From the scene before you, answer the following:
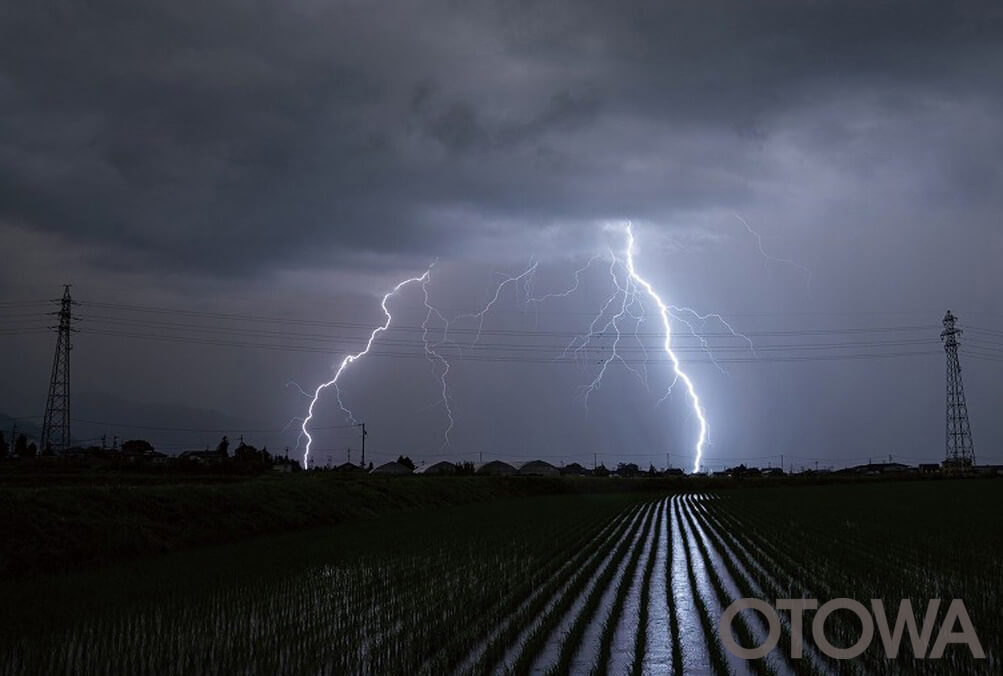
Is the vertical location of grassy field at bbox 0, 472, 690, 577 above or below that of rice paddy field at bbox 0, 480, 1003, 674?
above

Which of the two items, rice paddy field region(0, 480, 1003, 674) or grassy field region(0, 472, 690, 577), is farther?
grassy field region(0, 472, 690, 577)

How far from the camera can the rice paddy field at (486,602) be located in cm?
900

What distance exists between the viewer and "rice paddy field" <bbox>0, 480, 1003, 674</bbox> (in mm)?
9000

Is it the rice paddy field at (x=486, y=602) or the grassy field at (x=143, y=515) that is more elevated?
the grassy field at (x=143, y=515)

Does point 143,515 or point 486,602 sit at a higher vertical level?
point 143,515

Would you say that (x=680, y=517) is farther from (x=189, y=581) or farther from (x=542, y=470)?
(x=542, y=470)

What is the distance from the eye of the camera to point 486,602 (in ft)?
42.4

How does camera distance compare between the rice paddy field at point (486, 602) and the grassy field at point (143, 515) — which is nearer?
the rice paddy field at point (486, 602)

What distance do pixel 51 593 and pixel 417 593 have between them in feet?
20.5

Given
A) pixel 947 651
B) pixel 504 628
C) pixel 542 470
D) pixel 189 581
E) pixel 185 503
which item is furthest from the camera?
pixel 542 470

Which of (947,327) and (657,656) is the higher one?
(947,327)

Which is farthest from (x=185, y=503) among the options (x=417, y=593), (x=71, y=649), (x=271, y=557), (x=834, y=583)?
(x=834, y=583)

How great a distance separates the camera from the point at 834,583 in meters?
14.4

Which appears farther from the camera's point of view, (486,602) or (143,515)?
(143,515)
